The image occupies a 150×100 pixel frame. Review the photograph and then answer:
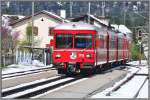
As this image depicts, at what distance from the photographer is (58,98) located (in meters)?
15.3

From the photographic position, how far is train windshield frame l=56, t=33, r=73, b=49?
25.9 metres

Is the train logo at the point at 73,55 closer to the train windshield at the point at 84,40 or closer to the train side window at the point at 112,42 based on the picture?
the train windshield at the point at 84,40

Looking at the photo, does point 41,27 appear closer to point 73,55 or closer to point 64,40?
point 64,40

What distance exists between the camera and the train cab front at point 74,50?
84.5ft

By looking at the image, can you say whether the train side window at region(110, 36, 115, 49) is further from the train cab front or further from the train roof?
the train cab front

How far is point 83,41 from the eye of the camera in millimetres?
26109

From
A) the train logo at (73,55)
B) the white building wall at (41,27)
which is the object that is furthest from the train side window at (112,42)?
the white building wall at (41,27)

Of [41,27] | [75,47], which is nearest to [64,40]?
[75,47]

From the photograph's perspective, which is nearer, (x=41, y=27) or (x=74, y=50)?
(x=74, y=50)

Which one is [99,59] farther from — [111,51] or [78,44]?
[111,51]

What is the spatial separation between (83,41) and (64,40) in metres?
0.93

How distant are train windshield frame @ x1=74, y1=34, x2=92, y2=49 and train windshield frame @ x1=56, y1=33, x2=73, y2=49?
0.25 meters

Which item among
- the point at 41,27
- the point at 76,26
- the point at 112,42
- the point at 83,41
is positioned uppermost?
the point at 41,27

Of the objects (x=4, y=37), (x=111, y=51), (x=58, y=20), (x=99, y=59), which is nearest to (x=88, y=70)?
(x=99, y=59)
